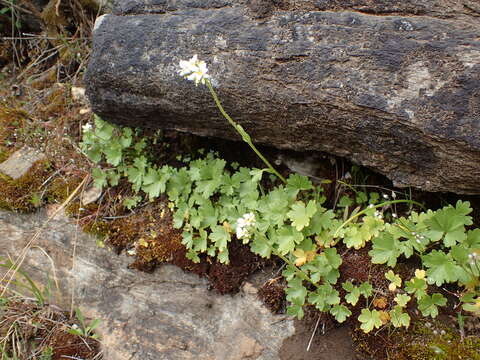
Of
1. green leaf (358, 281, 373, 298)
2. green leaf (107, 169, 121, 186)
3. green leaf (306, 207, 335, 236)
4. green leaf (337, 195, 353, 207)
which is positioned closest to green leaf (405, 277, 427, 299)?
green leaf (358, 281, 373, 298)

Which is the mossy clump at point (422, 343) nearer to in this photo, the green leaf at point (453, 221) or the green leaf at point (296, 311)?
the green leaf at point (296, 311)

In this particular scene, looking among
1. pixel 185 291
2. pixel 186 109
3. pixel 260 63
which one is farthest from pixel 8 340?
pixel 260 63

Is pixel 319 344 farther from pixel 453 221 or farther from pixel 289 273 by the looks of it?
pixel 453 221

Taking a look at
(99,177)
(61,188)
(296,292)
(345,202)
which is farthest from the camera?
(61,188)

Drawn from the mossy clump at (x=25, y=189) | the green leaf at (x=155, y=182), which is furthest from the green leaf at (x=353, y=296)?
the mossy clump at (x=25, y=189)

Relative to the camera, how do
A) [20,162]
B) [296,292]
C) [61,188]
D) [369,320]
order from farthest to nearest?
[20,162] → [61,188] → [296,292] → [369,320]

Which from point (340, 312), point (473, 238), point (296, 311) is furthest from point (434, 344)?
point (296, 311)

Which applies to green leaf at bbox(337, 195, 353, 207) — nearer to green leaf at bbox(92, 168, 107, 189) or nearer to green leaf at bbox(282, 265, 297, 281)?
green leaf at bbox(282, 265, 297, 281)

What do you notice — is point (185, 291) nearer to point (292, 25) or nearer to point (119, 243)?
point (119, 243)
